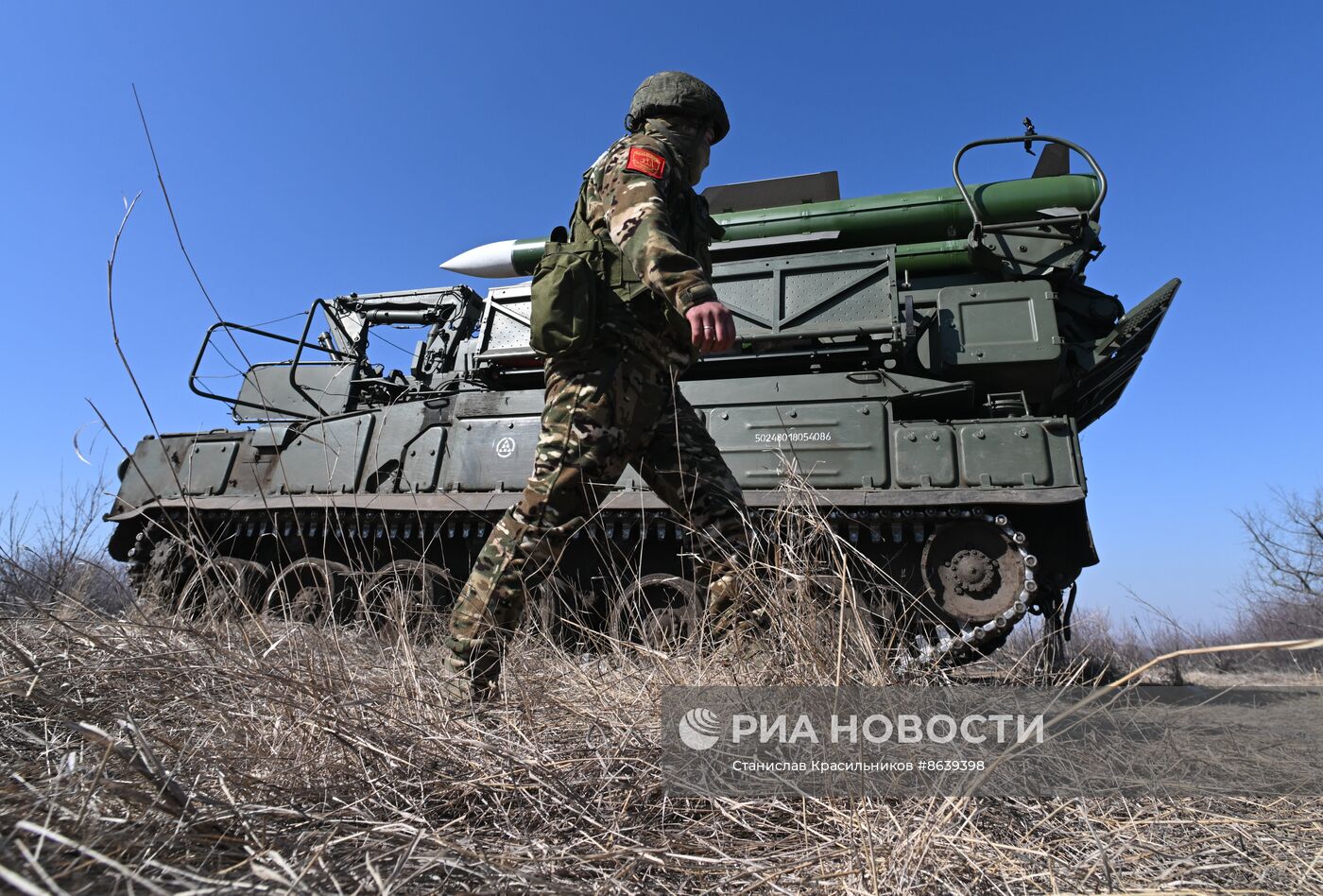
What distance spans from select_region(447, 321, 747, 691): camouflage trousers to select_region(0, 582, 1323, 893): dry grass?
0.39m

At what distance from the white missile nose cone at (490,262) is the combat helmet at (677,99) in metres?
5.86

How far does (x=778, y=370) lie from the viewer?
5191mm

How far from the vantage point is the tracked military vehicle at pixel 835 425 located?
427cm

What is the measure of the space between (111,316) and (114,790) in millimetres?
1161

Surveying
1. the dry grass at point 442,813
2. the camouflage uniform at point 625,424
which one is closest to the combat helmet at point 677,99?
the camouflage uniform at point 625,424

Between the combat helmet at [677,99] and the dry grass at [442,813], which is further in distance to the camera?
the combat helmet at [677,99]

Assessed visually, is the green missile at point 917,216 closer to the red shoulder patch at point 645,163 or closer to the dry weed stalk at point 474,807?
the red shoulder patch at point 645,163

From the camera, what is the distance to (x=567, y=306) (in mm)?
2258

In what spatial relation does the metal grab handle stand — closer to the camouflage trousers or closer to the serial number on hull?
the serial number on hull

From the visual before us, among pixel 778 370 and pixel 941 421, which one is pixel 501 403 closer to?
pixel 778 370

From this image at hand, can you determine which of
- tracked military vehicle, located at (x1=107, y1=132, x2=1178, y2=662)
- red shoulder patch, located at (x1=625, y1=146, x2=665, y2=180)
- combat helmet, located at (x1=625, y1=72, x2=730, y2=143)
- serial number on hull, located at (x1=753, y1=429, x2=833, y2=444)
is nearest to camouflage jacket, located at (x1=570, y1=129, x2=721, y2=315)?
red shoulder patch, located at (x1=625, y1=146, x2=665, y2=180)

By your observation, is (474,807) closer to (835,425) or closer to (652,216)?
(652,216)

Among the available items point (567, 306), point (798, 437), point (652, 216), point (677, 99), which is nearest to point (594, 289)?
point (567, 306)

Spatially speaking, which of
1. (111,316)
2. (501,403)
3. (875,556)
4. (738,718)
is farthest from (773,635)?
(501,403)
